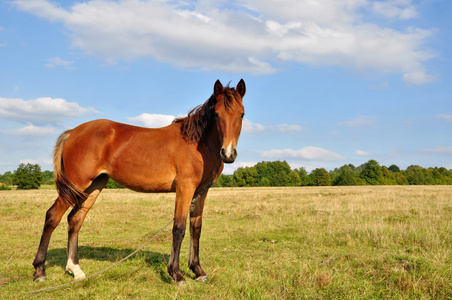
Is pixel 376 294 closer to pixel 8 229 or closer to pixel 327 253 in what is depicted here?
pixel 327 253

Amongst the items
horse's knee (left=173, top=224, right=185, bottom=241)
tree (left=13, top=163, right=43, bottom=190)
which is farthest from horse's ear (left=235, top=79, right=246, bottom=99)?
tree (left=13, top=163, right=43, bottom=190)

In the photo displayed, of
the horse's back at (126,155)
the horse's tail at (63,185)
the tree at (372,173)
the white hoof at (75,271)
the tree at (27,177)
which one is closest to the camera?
the horse's back at (126,155)

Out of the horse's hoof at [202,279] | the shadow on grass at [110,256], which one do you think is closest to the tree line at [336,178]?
the shadow on grass at [110,256]

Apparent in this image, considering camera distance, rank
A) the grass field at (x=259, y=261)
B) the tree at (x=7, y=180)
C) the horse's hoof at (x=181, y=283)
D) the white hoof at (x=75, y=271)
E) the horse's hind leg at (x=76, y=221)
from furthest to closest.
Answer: the tree at (x=7, y=180)
the horse's hind leg at (x=76, y=221)
the white hoof at (x=75, y=271)
the horse's hoof at (x=181, y=283)
the grass field at (x=259, y=261)

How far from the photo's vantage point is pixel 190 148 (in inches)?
212

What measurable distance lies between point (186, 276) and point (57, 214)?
2.67 meters

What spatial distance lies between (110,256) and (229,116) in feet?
16.5

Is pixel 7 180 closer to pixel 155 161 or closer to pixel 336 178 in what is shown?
pixel 336 178

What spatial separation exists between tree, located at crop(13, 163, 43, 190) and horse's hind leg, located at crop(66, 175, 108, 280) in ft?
227

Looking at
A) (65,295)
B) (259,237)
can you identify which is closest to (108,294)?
(65,295)

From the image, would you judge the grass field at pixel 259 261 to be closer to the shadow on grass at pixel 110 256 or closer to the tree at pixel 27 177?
the shadow on grass at pixel 110 256

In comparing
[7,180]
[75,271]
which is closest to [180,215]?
[75,271]

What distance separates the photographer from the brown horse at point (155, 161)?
5234 millimetres

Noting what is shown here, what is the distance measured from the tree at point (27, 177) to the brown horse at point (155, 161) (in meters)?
69.7
